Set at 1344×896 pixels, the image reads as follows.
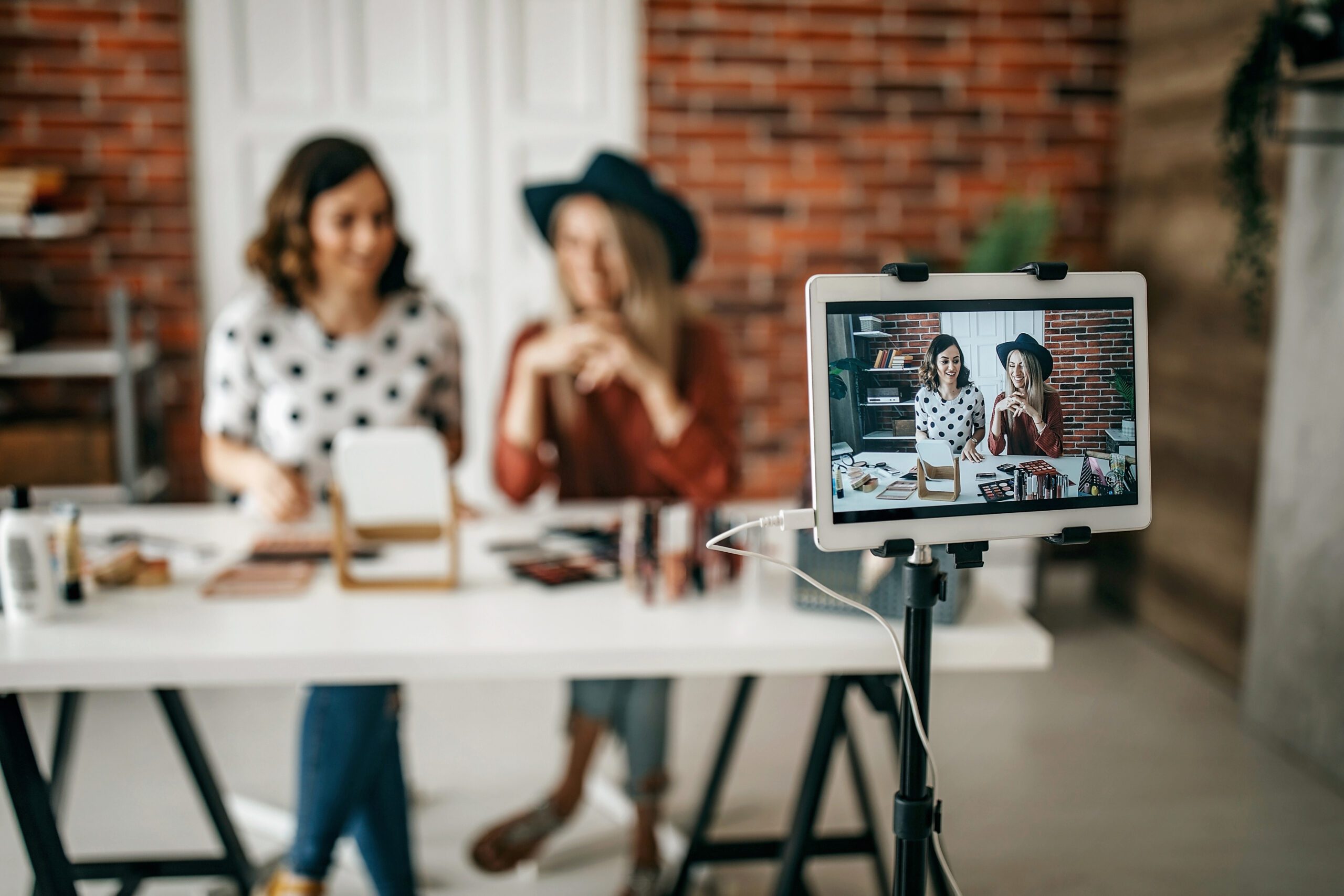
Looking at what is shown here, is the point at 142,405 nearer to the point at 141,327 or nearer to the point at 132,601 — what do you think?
the point at 141,327

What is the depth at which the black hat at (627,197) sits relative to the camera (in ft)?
7.38

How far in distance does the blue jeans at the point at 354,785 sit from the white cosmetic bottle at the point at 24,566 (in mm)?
417

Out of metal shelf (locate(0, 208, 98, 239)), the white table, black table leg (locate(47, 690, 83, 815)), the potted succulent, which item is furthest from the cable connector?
metal shelf (locate(0, 208, 98, 239))

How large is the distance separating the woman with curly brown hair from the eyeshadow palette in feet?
4.66

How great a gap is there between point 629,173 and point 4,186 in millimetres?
2153

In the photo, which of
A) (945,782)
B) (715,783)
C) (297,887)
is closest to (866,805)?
(715,783)

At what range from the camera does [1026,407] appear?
106 cm

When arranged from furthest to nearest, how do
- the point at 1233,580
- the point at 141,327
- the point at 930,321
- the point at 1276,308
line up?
the point at 141,327
the point at 1233,580
the point at 1276,308
the point at 930,321

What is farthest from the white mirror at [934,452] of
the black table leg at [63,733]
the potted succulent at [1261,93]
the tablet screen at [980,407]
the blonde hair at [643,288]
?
the potted succulent at [1261,93]

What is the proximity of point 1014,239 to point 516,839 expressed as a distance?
2442mm

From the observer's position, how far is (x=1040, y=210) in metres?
3.42

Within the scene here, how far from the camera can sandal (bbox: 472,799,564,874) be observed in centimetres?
213

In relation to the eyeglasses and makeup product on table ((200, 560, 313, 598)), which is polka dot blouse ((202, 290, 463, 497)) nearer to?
makeup product on table ((200, 560, 313, 598))

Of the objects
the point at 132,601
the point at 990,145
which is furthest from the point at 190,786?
the point at 990,145
